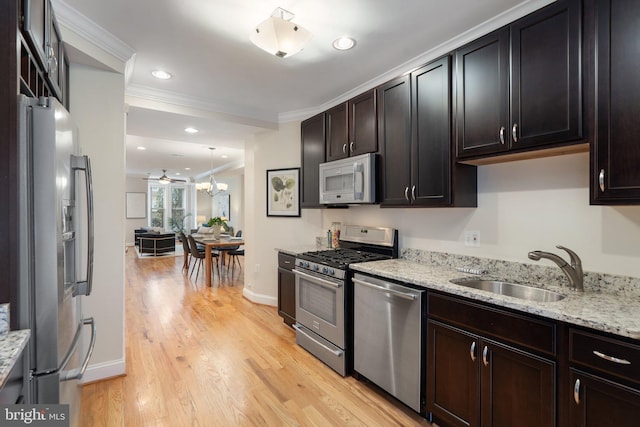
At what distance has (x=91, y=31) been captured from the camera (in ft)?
7.20

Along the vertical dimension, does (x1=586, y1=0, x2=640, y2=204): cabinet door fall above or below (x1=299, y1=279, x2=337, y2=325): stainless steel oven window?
above

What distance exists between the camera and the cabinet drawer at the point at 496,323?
143 cm

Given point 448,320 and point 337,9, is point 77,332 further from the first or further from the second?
point 337,9

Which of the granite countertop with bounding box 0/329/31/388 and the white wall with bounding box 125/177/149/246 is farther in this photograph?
the white wall with bounding box 125/177/149/246

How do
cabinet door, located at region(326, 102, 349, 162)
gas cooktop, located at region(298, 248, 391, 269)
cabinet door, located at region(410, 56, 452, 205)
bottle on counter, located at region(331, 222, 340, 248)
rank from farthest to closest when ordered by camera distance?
bottle on counter, located at region(331, 222, 340, 248) < cabinet door, located at region(326, 102, 349, 162) < gas cooktop, located at region(298, 248, 391, 269) < cabinet door, located at region(410, 56, 452, 205)

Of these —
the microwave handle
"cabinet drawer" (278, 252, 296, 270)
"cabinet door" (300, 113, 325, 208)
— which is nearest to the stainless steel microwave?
the microwave handle

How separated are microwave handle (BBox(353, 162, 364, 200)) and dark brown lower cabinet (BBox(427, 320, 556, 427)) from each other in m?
A: 1.23

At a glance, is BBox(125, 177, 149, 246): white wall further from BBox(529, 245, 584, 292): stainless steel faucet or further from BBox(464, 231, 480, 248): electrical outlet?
BBox(529, 245, 584, 292): stainless steel faucet

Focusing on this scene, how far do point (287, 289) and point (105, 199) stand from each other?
193 cm

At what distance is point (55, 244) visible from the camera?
4.22ft

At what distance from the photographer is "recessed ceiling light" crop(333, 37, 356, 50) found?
2.38m

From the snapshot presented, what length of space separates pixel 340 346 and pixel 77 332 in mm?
1778

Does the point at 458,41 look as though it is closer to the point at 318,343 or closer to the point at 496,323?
the point at 496,323

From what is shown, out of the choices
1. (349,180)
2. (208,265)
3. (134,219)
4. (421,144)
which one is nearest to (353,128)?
(349,180)
